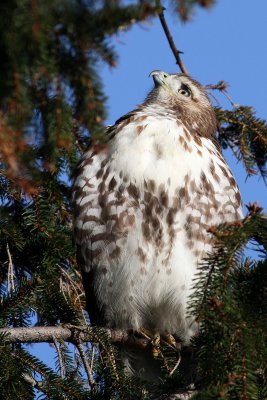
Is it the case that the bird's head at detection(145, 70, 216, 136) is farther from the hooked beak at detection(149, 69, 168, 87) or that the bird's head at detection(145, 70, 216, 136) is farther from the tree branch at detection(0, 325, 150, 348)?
the tree branch at detection(0, 325, 150, 348)

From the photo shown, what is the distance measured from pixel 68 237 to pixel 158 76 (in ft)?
5.57

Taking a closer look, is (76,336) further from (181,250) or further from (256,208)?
(256,208)

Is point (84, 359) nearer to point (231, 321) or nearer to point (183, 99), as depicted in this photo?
point (231, 321)

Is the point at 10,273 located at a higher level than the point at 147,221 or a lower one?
lower

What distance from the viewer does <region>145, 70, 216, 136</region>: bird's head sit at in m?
5.67

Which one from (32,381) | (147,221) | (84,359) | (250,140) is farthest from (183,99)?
(32,381)

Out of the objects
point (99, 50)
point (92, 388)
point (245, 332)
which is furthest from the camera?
point (92, 388)

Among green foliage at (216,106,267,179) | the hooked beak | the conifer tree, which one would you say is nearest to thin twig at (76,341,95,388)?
the conifer tree

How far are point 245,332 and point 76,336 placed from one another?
1405 mm

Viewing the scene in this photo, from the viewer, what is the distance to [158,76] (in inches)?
233

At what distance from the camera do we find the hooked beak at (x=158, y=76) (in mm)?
5902

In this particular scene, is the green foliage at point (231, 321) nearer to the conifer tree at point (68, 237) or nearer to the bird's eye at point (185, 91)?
the conifer tree at point (68, 237)

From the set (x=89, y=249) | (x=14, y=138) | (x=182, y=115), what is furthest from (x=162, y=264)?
(x=14, y=138)

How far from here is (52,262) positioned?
15.3 feet
